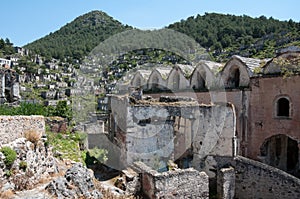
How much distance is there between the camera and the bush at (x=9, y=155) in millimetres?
8367

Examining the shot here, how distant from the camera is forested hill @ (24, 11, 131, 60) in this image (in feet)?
281

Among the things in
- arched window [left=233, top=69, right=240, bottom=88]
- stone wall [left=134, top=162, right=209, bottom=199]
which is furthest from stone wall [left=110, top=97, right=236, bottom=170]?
arched window [left=233, top=69, right=240, bottom=88]

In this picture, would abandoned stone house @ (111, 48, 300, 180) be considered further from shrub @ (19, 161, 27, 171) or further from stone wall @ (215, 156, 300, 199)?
shrub @ (19, 161, 27, 171)

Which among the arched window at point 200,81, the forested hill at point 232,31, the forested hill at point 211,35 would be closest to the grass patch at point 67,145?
the arched window at point 200,81

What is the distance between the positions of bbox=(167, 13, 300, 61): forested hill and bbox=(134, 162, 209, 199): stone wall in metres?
35.8

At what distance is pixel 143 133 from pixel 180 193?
124 inches

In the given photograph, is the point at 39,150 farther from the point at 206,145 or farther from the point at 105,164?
the point at 206,145

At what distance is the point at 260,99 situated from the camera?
17.2 m

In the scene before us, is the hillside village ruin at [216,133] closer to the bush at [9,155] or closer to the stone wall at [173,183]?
the stone wall at [173,183]

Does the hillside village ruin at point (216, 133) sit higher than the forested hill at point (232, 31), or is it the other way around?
the forested hill at point (232, 31)

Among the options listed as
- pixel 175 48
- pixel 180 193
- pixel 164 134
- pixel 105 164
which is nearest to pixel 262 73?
pixel 164 134

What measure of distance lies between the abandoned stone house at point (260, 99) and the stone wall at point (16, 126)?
4337 millimetres

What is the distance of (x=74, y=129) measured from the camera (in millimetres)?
20156

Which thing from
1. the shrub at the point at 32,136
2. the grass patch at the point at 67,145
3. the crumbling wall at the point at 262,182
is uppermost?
the shrub at the point at 32,136
